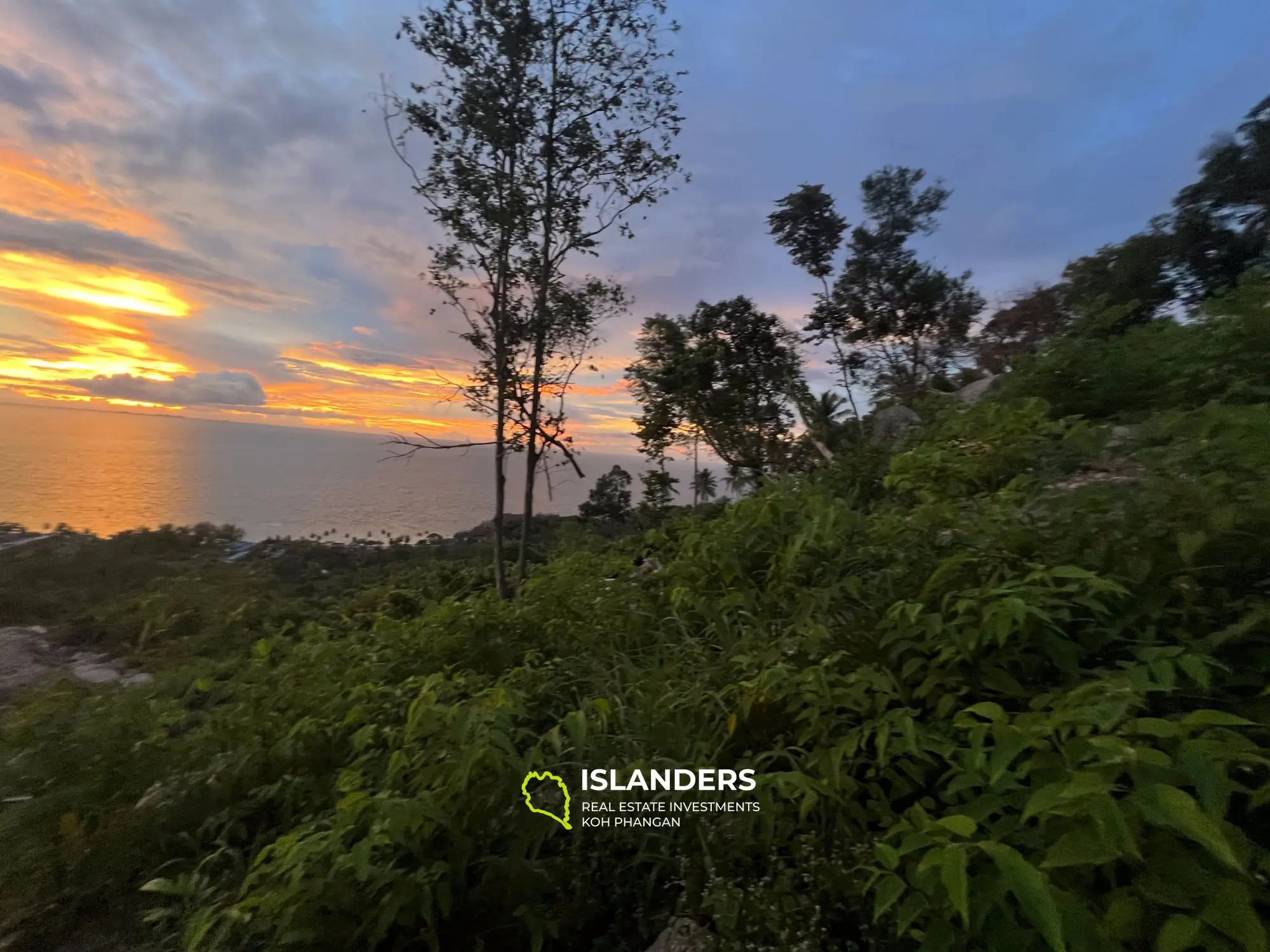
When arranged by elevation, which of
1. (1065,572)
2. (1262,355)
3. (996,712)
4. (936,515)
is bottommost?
(996,712)

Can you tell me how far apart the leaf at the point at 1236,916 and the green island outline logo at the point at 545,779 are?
4.33 feet

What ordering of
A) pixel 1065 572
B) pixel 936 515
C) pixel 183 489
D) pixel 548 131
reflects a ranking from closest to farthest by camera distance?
pixel 1065 572 → pixel 936 515 → pixel 548 131 → pixel 183 489

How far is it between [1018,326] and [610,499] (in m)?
7.28

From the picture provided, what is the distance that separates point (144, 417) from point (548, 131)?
60.8 ft

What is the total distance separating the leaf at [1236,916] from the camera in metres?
0.84

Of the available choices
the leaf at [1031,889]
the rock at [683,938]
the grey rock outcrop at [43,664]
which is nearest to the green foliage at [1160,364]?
the leaf at [1031,889]

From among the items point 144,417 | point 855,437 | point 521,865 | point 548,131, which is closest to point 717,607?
point 521,865

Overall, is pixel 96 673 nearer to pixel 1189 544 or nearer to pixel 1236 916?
pixel 1236 916

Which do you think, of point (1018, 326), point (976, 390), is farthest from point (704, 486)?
point (1018, 326)

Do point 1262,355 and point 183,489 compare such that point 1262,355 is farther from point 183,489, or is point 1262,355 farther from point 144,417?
point 144,417

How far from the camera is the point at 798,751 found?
176 cm

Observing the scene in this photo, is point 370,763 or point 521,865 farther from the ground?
point 370,763

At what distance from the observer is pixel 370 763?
6.22 ft

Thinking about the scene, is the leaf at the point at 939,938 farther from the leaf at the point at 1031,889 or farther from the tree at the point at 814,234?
the tree at the point at 814,234
